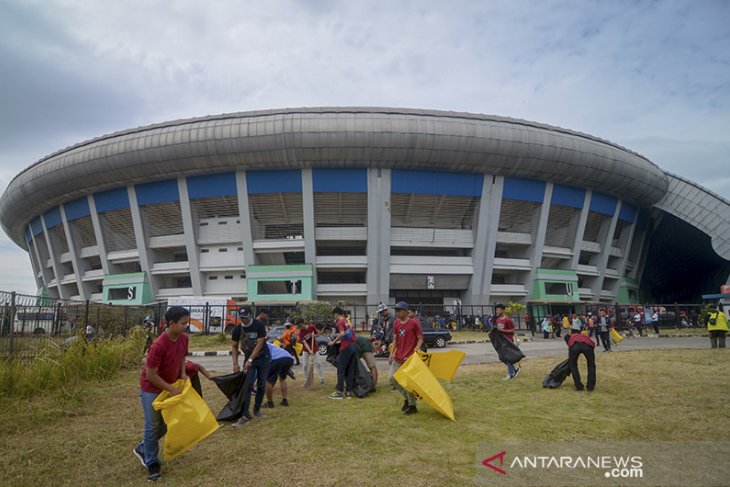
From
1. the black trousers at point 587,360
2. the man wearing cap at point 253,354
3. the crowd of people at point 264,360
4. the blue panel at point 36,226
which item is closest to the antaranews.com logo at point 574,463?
the crowd of people at point 264,360

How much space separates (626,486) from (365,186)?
30001mm

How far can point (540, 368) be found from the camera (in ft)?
34.7

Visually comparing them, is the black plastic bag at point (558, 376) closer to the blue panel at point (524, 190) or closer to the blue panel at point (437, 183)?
the blue panel at point (437, 183)

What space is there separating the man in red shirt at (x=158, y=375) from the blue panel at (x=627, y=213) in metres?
43.6

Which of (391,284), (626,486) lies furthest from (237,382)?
(391,284)

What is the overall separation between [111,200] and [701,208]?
50.7 m

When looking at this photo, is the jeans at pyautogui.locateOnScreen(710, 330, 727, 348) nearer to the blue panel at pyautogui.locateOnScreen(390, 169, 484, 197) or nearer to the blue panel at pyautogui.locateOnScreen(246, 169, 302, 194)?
the blue panel at pyautogui.locateOnScreen(390, 169, 484, 197)

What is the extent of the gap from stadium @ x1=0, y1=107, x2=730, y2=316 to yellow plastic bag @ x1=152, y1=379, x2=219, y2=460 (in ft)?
90.4

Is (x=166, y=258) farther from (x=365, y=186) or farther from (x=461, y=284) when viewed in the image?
(x=461, y=284)

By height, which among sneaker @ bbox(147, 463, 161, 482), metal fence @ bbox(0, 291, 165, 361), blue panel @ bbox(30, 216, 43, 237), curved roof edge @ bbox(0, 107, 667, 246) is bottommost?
sneaker @ bbox(147, 463, 161, 482)

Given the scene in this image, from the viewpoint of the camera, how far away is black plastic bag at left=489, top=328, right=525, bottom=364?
9.09 m

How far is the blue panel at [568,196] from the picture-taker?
117 ft

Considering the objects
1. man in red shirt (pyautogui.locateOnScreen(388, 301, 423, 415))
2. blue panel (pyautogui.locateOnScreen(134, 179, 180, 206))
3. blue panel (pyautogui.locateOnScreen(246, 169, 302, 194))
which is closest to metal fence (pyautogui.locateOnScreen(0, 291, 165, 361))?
man in red shirt (pyautogui.locateOnScreen(388, 301, 423, 415))

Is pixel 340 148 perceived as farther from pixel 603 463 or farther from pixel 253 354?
pixel 603 463
